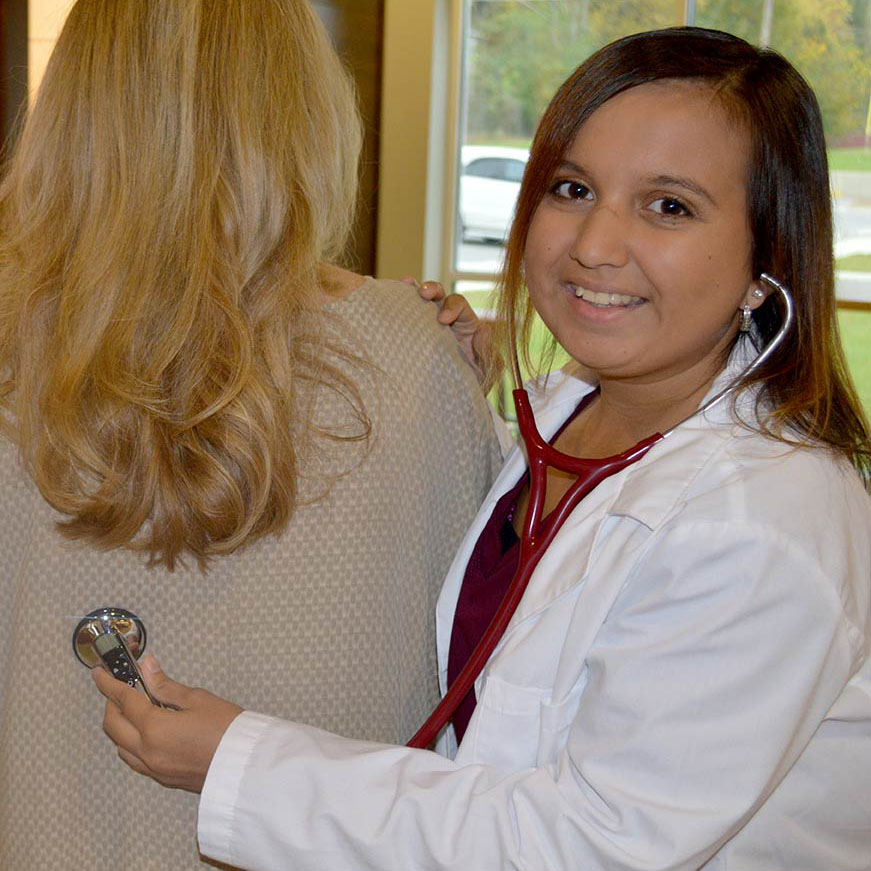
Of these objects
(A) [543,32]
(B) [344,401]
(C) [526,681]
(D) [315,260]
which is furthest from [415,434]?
(A) [543,32]

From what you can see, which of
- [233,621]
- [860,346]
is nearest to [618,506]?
[233,621]

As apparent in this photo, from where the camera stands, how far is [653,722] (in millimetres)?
950

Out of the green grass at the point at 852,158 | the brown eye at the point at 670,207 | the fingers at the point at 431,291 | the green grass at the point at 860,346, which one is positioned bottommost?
the green grass at the point at 860,346

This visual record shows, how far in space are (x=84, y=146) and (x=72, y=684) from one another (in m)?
0.55

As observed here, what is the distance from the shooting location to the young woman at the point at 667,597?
938 mm

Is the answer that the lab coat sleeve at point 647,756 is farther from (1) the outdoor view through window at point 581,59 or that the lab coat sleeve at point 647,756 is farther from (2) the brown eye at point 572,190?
(1) the outdoor view through window at point 581,59

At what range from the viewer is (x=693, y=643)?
941 mm

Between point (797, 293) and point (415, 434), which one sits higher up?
point (797, 293)

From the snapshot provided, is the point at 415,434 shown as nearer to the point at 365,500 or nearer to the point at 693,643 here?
the point at 365,500

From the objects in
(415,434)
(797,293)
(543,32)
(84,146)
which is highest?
(543,32)

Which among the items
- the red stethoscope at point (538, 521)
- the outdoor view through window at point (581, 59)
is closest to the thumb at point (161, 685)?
the red stethoscope at point (538, 521)

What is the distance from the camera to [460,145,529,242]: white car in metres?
4.02

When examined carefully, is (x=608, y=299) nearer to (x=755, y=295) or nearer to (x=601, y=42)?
(x=755, y=295)

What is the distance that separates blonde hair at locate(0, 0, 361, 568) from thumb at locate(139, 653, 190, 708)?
105 mm
